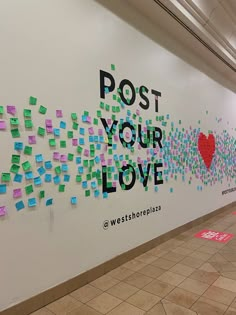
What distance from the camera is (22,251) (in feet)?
6.06

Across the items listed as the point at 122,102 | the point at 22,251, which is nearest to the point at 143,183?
the point at 122,102

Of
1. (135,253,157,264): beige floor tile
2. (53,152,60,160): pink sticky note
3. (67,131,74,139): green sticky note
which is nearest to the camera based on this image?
(53,152,60,160): pink sticky note

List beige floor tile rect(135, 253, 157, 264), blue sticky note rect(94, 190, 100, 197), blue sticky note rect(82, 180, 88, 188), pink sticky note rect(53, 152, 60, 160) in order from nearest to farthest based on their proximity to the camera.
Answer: pink sticky note rect(53, 152, 60, 160) < blue sticky note rect(82, 180, 88, 188) < blue sticky note rect(94, 190, 100, 197) < beige floor tile rect(135, 253, 157, 264)

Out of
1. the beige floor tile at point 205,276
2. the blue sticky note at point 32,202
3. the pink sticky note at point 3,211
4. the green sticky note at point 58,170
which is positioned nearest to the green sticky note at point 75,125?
the green sticky note at point 58,170

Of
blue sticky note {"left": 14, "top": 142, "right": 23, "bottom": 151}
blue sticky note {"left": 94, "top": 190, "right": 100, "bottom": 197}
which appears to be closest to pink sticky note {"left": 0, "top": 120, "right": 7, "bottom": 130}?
blue sticky note {"left": 14, "top": 142, "right": 23, "bottom": 151}

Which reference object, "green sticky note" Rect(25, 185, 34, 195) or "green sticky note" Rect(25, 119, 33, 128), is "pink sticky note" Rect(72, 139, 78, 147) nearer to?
"green sticky note" Rect(25, 119, 33, 128)

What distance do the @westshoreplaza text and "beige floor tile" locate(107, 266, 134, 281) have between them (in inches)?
18.1

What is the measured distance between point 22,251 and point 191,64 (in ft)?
11.7

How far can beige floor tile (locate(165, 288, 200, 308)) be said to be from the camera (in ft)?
6.53

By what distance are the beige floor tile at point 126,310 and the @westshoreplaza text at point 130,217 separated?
28.6 inches

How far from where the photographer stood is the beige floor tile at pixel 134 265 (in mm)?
2607

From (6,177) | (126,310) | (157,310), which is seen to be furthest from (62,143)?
(157,310)

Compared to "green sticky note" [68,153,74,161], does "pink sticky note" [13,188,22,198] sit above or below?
below

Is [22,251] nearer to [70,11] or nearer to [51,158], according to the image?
[51,158]
